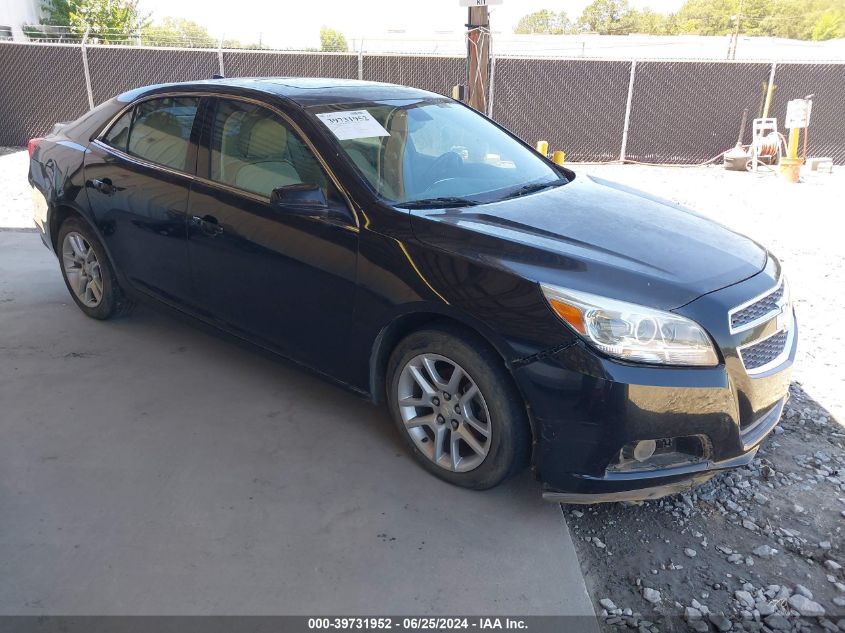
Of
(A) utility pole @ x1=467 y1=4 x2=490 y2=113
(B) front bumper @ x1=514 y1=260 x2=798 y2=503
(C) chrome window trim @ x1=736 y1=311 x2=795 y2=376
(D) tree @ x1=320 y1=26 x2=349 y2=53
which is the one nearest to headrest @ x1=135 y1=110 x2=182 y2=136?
(B) front bumper @ x1=514 y1=260 x2=798 y2=503

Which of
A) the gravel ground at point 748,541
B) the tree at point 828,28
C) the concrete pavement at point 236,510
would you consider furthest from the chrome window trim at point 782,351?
the tree at point 828,28

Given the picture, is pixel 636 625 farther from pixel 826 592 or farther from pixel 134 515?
pixel 134 515

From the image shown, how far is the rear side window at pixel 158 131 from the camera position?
398 cm

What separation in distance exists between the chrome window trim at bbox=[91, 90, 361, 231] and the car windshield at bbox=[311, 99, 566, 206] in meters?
0.13

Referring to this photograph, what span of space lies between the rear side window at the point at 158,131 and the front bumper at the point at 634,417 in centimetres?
254

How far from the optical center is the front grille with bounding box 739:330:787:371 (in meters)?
2.71

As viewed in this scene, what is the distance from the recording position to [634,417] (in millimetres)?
2543

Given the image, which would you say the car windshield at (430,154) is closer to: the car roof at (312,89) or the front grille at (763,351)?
the car roof at (312,89)

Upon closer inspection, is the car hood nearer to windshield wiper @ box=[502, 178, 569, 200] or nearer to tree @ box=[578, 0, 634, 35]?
windshield wiper @ box=[502, 178, 569, 200]

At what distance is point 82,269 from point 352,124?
8.13ft

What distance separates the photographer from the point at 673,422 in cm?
258

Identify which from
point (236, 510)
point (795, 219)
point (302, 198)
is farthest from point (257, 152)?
point (795, 219)

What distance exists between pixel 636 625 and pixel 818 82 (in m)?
14.6

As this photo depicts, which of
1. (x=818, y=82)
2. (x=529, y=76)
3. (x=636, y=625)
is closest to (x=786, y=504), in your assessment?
(x=636, y=625)
